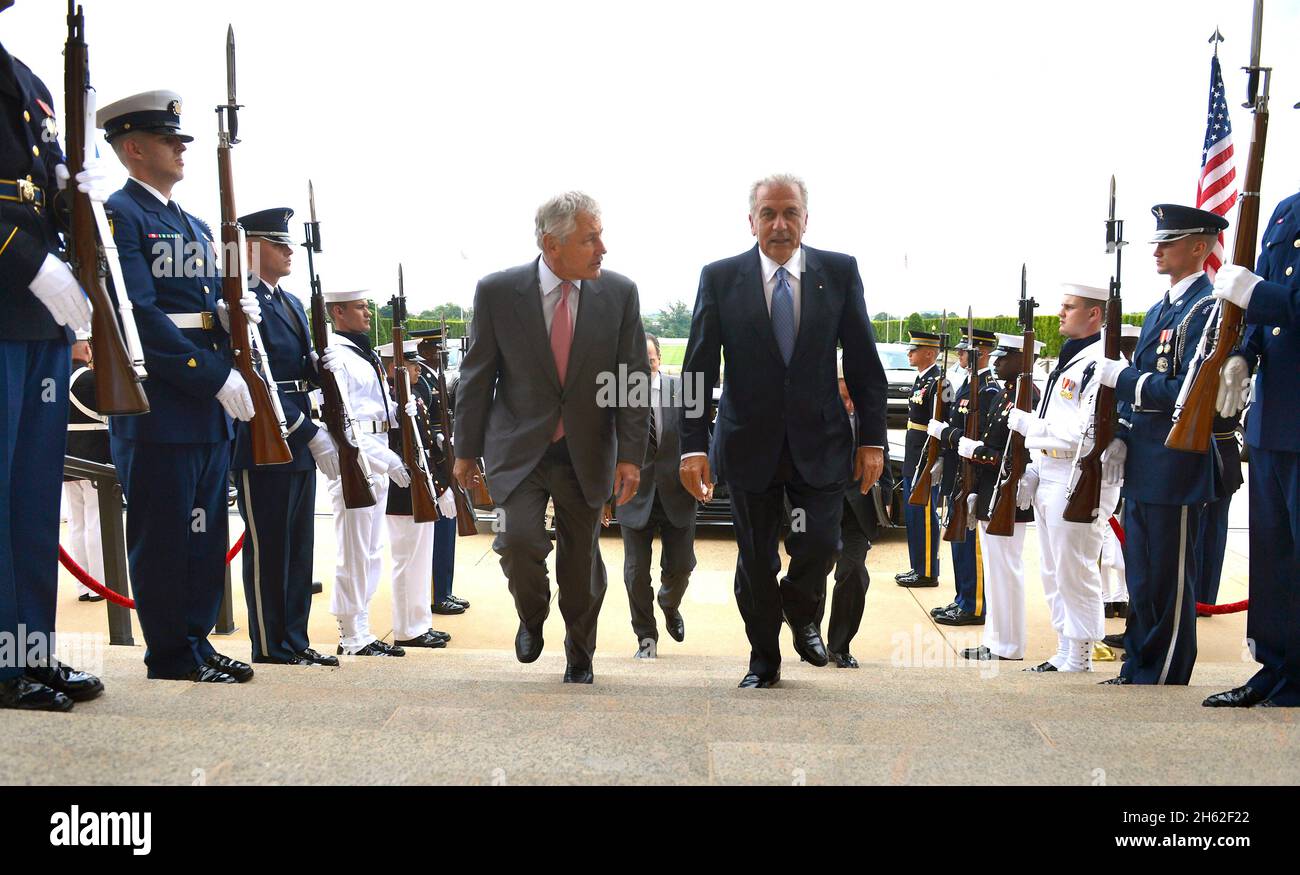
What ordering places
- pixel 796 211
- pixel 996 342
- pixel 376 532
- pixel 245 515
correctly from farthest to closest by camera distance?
pixel 996 342, pixel 376 532, pixel 245 515, pixel 796 211

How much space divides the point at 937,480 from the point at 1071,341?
1518mm

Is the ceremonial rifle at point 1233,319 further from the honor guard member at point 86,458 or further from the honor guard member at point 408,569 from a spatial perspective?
the honor guard member at point 86,458

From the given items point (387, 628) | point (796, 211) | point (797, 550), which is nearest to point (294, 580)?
point (387, 628)

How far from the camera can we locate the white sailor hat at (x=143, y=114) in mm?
3395

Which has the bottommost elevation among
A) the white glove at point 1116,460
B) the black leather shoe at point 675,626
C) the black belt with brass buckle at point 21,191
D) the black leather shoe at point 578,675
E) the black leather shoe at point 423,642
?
the black leather shoe at point 423,642

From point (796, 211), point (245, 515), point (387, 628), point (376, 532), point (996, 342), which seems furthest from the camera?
point (996, 342)

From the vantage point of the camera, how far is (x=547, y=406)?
3529mm

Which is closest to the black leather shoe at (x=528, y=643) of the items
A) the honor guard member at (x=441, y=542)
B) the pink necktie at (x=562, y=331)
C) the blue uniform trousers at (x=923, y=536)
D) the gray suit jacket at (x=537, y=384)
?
the gray suit jacket at (x=537, y=384)

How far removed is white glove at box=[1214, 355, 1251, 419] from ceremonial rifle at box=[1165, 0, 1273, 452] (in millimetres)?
34

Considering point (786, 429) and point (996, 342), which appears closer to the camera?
point (786, 429)

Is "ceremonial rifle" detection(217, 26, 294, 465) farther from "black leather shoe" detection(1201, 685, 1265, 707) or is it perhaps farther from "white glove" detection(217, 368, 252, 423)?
"black leather shoe" detection(1201, 685, 1265, 707)

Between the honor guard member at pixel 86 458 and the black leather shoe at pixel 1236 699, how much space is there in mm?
5100

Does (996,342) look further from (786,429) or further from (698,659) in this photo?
(786,429)

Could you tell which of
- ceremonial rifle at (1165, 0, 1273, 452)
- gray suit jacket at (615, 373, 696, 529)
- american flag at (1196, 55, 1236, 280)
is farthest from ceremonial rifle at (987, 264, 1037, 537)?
ceremonial rifle at (1165, 0, 1273, 452)
